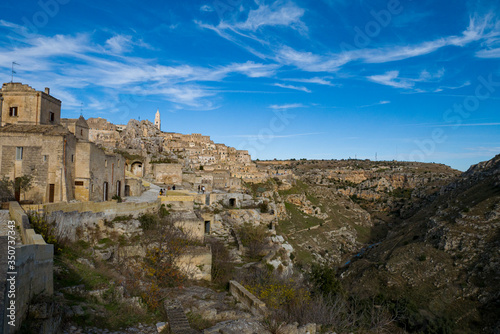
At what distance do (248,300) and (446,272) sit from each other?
23596 mm

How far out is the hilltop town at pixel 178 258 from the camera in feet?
27.2

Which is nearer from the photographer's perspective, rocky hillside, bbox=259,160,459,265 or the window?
the window

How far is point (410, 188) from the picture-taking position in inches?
3086

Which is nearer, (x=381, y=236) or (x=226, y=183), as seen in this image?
(x=226, y=183)

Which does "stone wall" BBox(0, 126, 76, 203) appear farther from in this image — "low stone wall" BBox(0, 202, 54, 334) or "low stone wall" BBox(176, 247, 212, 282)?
"low stone wall" BBox(0, 202, 54, 334)

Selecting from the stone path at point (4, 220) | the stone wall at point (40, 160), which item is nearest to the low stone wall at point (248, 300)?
the stone path at point (4, 220)

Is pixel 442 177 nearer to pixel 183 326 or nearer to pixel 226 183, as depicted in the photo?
pixel 226 183

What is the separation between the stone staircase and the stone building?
908 cm

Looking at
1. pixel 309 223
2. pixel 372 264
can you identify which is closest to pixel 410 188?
pixel 309 223

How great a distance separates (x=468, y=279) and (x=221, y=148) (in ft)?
248

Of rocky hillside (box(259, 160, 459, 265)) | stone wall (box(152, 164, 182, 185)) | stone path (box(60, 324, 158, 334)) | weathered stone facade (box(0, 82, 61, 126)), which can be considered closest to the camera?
stone path (box(60, 324, 158, 334))

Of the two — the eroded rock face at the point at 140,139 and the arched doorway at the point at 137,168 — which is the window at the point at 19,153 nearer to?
the arched doorway at the point at 137,168

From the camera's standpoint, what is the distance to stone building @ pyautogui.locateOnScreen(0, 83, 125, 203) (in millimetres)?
14188

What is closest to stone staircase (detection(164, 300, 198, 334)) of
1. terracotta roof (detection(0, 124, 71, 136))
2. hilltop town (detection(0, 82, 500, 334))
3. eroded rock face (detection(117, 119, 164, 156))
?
hilltop town (detection(0, 82, 500, 334))
